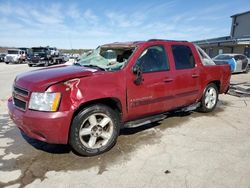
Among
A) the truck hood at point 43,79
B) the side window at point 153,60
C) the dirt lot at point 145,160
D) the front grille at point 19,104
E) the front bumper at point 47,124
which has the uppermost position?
the side window at point 153,60

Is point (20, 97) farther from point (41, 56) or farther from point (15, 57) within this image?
point (15, 57)

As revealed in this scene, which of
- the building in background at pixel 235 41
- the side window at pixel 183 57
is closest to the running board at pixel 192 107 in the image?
the side window at pixel 183 57

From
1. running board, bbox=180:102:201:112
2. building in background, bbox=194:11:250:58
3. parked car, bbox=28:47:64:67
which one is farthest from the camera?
building in background, bbox=194:11:250:58

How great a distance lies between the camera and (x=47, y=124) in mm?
3264

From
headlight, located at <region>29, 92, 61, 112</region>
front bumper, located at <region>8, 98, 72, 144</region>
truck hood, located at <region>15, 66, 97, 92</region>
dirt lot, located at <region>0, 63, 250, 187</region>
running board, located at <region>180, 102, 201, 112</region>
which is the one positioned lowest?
dirt lot, located at <region>0, 63, 250, 187</region>

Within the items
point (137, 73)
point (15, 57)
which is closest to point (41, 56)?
point (15, 57)

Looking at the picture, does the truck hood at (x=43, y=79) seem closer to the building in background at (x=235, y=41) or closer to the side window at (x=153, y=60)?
the side window at (x=153, y=60)

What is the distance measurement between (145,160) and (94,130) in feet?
3.02

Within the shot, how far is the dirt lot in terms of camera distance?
306cm

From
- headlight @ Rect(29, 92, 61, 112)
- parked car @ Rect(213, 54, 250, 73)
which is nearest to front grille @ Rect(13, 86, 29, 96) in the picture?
headlight @ Rect(29, 92, 61, 112)

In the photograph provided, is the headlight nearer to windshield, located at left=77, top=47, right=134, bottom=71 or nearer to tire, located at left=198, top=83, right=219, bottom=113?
windshield, located at left=77, top=47, right=134, bottom=71

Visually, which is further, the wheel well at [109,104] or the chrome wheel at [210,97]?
the chrome wheel at [210,97]

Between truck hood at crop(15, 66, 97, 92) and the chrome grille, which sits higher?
truck hood at crop(15, 66, 97, 92)

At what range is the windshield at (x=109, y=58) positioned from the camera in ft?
13.7
